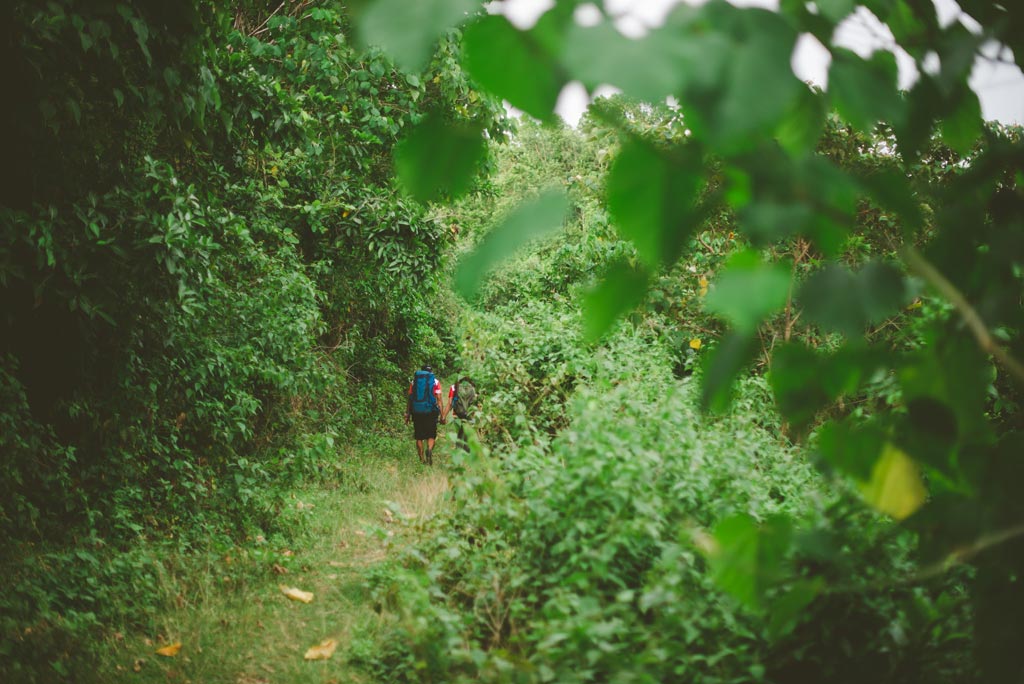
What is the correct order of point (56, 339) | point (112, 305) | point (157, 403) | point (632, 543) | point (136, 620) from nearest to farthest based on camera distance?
1. point (632, 543)
2. point (136, 620)
3. point (112, 305)
4. point (56, 339)
5. point (157, 403)

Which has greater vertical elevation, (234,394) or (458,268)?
(234,394)

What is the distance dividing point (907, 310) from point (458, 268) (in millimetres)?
6687

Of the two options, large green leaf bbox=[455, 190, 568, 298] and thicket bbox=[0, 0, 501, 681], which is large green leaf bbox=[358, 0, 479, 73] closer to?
large green leaf bbox=[455, 190, 568, 298]

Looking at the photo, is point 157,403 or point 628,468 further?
point 157,403

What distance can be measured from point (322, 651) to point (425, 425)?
6272 millimetres

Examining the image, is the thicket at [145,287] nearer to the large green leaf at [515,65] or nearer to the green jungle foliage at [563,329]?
the green jungle foliage at [563,329]

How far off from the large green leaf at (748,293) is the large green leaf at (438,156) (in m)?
0.25

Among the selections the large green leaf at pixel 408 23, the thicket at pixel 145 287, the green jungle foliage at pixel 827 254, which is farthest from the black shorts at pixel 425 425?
the large green leaf at pixel 408 23

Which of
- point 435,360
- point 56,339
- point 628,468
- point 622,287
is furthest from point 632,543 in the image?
point 435,360

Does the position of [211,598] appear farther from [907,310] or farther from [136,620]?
[907,310]

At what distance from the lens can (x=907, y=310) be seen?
239 inches

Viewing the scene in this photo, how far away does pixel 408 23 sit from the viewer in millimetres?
526

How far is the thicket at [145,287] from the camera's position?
399 cm

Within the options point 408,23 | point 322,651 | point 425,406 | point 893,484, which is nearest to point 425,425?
point 425,406
